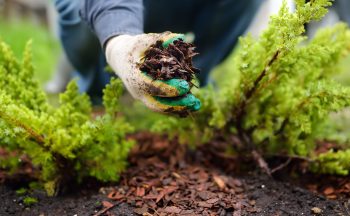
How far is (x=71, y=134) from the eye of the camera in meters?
1.74

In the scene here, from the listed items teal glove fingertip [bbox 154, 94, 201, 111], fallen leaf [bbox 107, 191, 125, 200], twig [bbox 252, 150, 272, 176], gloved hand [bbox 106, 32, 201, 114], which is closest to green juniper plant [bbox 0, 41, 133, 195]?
fallen leaf [bbox 107, 191, 125, 200]

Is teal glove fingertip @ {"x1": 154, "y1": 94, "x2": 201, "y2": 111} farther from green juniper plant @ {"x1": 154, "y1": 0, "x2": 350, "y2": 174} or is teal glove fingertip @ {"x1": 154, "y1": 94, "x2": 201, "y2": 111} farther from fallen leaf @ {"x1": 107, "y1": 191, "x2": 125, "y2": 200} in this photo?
fallen leaf @ {"x1": 107, "y1": 191, "x2": 125, "y2": 200}

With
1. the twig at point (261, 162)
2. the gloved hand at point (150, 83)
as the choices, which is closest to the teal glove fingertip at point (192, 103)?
the gloved hand at point (150, 83)

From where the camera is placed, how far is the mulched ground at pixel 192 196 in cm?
160

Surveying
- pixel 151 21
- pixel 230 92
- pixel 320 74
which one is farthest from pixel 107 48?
pixel 151 21

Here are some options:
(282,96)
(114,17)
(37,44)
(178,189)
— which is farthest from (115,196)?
(37,44)

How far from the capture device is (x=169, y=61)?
139 cm

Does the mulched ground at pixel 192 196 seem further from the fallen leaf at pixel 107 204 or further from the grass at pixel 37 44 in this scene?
the grass at pixel 37 44

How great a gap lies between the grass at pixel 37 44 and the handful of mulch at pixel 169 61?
3.38m

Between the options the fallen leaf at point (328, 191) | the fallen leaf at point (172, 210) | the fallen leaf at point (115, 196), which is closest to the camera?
the fallen leaf at point (172, 210)

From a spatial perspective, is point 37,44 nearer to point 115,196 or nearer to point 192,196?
point 115,196

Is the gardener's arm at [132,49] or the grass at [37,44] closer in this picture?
the gardener's arm at [132,49]

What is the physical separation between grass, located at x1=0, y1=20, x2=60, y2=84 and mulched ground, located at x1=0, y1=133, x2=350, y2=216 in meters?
3.00

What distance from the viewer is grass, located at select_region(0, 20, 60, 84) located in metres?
4.89
